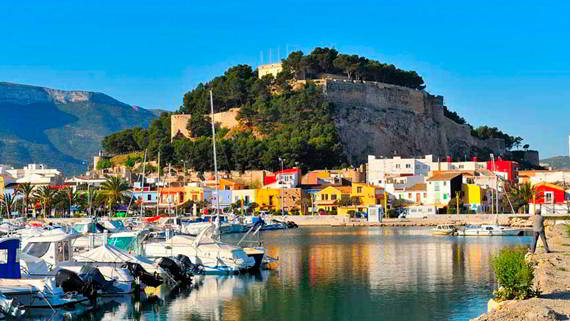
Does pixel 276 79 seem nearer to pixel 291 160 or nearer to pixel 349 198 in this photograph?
pixel 291 160

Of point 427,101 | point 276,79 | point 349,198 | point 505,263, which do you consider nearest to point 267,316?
point 505,263

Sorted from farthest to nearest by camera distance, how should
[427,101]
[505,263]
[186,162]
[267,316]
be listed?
[427,101] < [186,162] < [267,316] < [505,263]

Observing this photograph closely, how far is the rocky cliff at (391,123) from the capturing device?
295ft

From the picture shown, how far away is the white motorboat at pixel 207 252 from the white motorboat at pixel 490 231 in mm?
24538

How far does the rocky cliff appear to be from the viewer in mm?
89938

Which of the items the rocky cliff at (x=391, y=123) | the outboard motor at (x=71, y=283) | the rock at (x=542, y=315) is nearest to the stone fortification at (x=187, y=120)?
the rocky cliff at (x=391, y=123)

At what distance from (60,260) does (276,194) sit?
51333mm

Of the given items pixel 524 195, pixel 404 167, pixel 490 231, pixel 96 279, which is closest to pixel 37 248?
pixel 96 279

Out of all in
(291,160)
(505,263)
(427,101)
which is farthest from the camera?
(427,101)

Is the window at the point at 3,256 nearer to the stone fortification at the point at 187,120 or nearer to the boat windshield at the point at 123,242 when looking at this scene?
the boat windshield at the point at 123,242

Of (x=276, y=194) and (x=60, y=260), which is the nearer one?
(x=60, y=260)

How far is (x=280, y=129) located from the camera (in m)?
86.4

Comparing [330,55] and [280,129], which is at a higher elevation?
[330,55]

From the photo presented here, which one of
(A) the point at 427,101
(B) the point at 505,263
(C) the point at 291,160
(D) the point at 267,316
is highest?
(A) the point at 427,101
